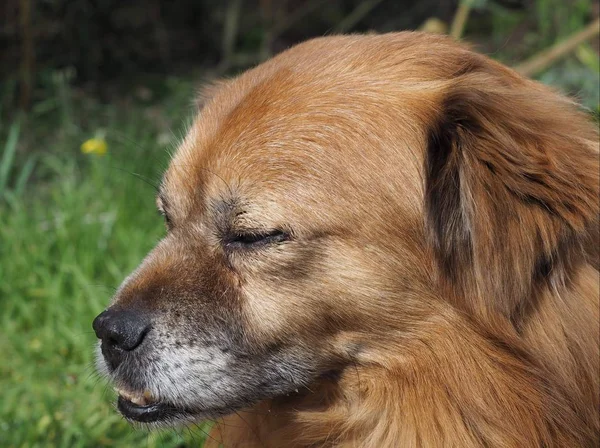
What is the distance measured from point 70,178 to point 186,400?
111 inches

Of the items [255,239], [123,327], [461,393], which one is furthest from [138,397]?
[461,393]

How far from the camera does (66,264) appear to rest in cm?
452

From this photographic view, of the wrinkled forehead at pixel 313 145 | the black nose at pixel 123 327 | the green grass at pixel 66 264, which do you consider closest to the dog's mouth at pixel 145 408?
the black nose at pixel 123 327

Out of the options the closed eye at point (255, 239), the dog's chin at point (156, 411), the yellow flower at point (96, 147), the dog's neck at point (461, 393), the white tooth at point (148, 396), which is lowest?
the yellow flower at point (96, 147)

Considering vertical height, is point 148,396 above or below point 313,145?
below

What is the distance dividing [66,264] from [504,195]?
272cm

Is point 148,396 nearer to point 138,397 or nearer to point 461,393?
point 138,397

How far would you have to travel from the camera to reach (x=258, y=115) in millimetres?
2680

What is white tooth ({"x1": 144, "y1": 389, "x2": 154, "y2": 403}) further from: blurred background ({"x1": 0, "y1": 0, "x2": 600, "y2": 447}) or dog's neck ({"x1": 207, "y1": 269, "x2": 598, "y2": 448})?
dog's neck ({"x1": 207, "y1": 269, "x2": 598, "y2": 448})

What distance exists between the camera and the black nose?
8.57 feet

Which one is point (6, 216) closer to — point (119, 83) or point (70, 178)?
point (70, 178)

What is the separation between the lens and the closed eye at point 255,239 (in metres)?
2.55

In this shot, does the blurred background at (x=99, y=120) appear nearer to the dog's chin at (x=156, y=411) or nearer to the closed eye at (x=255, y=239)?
the dog's chin at (x=156, y=411)

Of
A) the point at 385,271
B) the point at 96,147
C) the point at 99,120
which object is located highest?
the point at 385,271
